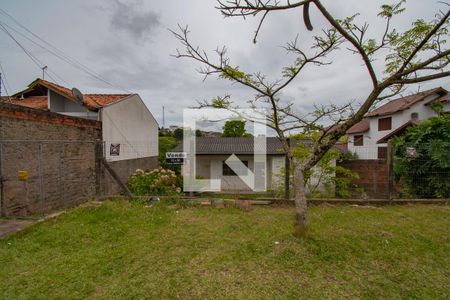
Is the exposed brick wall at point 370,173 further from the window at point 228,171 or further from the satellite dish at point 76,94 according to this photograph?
the satellite dish at point 76,94

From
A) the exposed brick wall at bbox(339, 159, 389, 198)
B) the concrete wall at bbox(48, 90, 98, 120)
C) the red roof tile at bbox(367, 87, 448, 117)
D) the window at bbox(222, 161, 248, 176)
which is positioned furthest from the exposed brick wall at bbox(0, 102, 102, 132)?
the exposed brick wall at bbox(339, 159, 389, 198)

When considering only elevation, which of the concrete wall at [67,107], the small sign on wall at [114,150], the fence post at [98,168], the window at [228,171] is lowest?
the window at [228,171]

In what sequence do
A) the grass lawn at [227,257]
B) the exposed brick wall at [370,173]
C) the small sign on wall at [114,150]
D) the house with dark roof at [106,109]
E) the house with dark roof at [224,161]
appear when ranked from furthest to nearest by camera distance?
the house with dark roof at [224,161] → the small sign on wall at [114,150] → the house with dark roof at [106,109] → the exposed brick wall at [370,173] → the grass lawn at [227,257]

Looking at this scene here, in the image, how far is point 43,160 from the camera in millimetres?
6613

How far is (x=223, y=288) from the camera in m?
2.34

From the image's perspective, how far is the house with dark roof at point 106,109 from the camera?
33.3 feet

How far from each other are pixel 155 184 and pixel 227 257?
3793 millimetres

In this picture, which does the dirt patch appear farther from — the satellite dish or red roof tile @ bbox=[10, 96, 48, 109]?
red roof tile @ bbox=[10, 96, 48, 109]

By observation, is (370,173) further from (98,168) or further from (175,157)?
(98,168)

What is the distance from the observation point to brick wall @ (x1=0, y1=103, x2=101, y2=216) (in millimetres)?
5426

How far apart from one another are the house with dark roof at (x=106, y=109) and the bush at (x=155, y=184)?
12.8 feet

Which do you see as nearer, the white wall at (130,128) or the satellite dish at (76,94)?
the satellite dish at (76,94)

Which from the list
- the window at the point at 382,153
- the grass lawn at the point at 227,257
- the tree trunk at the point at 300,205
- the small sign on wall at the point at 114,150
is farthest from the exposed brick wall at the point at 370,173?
the small sign on wall at the point at 114,150

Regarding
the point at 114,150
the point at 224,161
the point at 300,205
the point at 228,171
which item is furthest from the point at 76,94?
the point at 228,171
